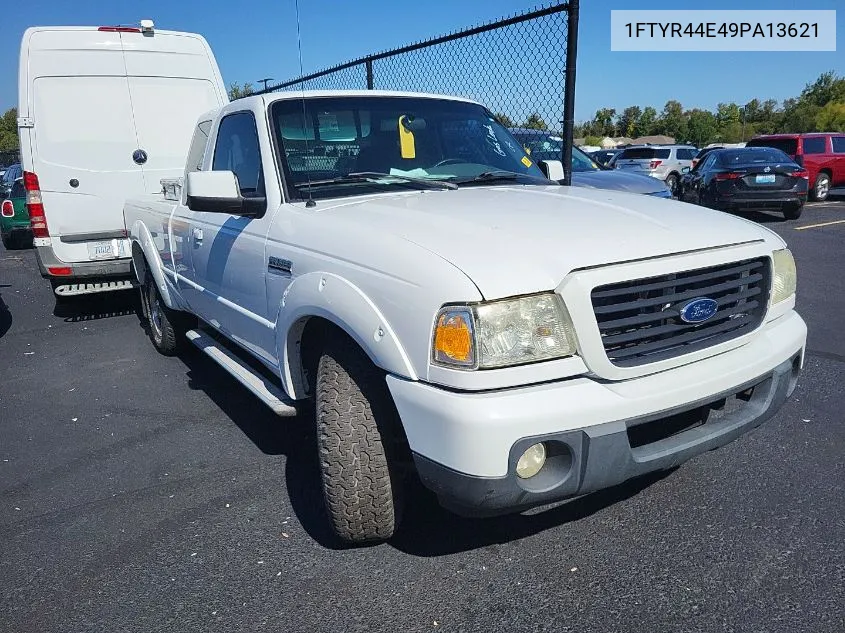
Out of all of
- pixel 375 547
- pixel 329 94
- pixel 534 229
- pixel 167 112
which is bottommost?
pixel 375 547

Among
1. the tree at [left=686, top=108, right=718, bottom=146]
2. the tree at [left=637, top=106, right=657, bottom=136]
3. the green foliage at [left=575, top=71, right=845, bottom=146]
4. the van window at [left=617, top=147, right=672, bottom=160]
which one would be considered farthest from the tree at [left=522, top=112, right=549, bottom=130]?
the tree at [left=637, top=106, right=657, bottom=136]

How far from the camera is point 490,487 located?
7.36 ft

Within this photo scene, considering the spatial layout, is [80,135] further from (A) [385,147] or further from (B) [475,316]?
(B) [475,316]

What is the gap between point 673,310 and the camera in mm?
2527

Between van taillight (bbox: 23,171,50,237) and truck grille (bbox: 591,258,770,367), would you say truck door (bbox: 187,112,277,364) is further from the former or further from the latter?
van taillight (bbox: 23,171,50,237)

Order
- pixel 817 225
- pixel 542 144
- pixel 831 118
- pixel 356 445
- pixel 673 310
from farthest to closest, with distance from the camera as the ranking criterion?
1. pixel 831 118
2. pixel 817 225
3. pixel 542 144
4. pixel 356 445
5. pixel 673 310

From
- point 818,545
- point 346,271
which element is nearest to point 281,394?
point 346,271

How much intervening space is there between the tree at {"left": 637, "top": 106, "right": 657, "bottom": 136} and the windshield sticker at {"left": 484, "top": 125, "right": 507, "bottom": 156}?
93.8 meters

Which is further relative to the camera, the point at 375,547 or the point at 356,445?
the point at 375,547

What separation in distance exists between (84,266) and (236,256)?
4165 mm

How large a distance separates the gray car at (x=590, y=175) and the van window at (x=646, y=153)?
41.4ft

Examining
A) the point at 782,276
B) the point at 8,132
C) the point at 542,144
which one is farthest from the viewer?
the point at 8,132

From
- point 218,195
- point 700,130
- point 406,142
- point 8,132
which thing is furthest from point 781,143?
point 8,132

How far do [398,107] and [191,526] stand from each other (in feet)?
8.01
